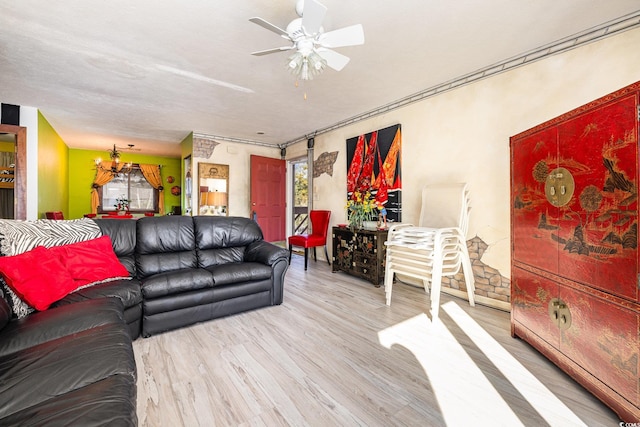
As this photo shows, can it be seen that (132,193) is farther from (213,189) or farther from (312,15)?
(312,15)

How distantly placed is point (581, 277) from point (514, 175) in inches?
35.8

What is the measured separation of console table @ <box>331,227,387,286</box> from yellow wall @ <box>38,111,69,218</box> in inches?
187

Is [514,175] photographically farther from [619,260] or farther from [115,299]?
[115,299]

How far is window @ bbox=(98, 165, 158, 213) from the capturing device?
762cm

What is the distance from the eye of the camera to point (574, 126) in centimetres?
157

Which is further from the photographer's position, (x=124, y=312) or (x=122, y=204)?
(x=122, y=204)

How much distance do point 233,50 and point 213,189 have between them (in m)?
3.60

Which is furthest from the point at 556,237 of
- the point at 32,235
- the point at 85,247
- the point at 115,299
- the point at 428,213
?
the point at 32,235

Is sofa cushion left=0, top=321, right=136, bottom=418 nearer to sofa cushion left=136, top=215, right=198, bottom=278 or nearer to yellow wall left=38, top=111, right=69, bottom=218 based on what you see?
sofa cushion left=136, top=215, right=198, bottom=278

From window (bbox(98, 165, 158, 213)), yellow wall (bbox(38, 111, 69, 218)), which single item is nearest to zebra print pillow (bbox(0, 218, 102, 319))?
yellow wall (bbox(38, 111, 69, 218))

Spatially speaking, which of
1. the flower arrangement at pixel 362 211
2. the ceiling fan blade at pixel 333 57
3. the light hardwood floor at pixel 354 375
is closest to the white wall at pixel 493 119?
the flower arrangement at pixel 362 211

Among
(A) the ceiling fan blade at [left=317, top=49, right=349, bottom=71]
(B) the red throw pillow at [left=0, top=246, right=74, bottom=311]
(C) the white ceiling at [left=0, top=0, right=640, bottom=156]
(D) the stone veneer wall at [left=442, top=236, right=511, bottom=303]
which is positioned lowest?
(D) the stone veneer wall at [left=442, top=236, right=511, bottom=303]

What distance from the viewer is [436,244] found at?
2.47 meters

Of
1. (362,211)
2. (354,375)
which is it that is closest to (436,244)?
(354,375)
